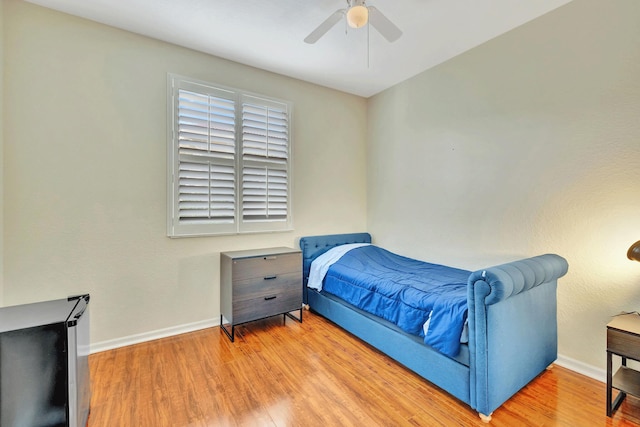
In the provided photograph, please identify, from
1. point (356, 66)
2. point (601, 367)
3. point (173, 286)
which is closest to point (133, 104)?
point (173, 286)

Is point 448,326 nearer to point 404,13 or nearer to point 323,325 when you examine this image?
point 323,325

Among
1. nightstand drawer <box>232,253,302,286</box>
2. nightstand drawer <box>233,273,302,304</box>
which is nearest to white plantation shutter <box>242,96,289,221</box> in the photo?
nightstand drawer <box>232,253,302,286</box>

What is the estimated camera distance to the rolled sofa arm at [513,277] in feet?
5.14

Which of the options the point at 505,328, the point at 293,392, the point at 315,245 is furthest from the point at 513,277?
the point at 315,245

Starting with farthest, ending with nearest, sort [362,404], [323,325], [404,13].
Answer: [323,325]
[404,13]
[362,404]

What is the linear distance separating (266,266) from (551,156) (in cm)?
262

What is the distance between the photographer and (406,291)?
2197mm

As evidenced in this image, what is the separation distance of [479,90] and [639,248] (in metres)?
1.81

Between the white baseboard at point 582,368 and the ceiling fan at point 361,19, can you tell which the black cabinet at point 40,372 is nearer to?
the ceiling fan at point 361,19

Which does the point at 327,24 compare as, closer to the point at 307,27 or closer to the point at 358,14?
the point at 358,14

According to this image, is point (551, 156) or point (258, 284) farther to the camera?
point (258, 284)

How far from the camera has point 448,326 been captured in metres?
1.79

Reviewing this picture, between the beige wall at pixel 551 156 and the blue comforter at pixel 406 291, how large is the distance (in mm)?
491

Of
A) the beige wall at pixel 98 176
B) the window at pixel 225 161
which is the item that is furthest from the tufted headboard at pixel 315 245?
the beige wall at pixel 98 176
